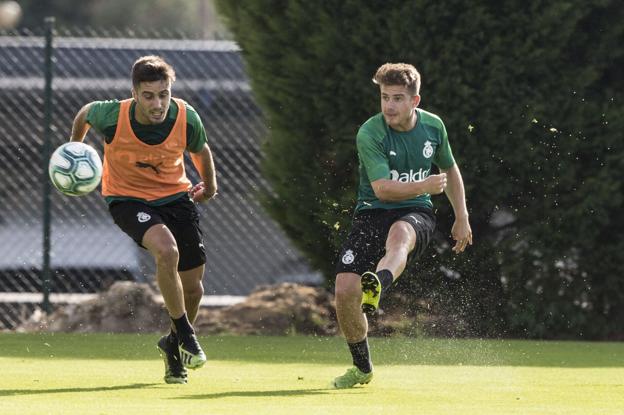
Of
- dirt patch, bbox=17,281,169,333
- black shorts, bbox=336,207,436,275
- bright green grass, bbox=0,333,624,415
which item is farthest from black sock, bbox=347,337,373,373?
dirt patch, bbox=17,281,169,333

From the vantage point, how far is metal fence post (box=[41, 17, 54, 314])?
12.9 m

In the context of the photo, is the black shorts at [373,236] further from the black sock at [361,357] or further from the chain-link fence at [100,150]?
the chain-link fence at [100,150]

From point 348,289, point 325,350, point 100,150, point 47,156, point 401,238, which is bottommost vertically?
point 325,350

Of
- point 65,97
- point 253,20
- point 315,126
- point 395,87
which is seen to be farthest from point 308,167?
point 395,87

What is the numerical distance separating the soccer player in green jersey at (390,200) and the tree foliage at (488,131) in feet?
10.2

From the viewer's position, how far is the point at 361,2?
11.7 meters

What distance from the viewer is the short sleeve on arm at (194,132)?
8.59 meters

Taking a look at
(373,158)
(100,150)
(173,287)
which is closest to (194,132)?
(173,287)

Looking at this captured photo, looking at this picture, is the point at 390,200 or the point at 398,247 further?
the point at 390,200

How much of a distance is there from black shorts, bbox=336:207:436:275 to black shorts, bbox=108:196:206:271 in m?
1.01

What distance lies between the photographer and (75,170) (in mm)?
8258

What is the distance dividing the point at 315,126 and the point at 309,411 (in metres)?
5.47

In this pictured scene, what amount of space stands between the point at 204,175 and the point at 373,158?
1.23m

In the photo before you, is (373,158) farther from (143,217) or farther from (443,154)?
(143,217)
